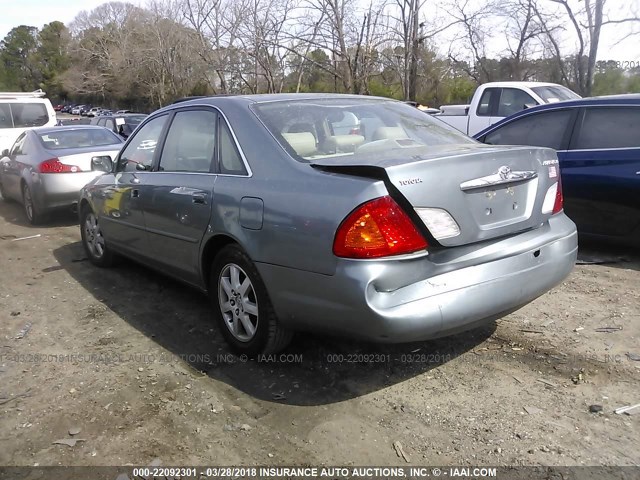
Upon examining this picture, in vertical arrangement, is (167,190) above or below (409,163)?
below

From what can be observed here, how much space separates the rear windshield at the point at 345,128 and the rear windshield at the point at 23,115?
1085cm

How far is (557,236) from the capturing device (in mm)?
3287

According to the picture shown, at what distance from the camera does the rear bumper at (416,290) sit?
8.61 ft

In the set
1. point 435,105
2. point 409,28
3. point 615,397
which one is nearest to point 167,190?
point 615,397

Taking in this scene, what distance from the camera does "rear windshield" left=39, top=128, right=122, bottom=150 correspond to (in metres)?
8.45

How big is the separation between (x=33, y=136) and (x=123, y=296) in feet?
16.9

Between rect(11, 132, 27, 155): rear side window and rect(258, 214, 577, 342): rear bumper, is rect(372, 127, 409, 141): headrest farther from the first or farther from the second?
rect(11, 132, 27, 155): rear side window

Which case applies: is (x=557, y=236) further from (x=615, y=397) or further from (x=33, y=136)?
(x=33, y=136)

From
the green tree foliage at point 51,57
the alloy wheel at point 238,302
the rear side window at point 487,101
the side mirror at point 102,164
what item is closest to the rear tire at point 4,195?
the side mirror at point 102,164

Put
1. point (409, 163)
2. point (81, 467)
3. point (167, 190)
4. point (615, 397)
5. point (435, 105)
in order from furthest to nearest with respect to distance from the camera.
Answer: point (435, 105) → point (167, 190) → point (615, 397) → point (409, 163) → point (81, 467)

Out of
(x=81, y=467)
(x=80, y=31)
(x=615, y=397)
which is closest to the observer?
(x=81, y=467)

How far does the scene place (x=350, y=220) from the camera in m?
2.65

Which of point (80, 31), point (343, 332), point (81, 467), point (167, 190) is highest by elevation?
point (80, 31)

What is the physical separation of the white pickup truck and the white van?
349 inches
